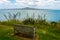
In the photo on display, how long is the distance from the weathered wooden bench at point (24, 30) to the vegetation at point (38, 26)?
0.21 m

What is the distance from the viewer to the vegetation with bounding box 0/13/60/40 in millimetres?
3622

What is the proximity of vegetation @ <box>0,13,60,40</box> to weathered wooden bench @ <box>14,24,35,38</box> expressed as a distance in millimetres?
211

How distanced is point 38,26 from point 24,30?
20.5 inches

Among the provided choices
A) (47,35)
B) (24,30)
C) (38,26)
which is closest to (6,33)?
(24,30)

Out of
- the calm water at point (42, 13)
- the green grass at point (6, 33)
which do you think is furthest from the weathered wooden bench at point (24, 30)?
the calm water at point (42, 13)

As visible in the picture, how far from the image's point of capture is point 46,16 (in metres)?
3.79

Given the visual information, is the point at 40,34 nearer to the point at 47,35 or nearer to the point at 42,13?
the point at 47,35

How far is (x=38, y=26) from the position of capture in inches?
154

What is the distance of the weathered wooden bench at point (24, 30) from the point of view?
3.41 metres

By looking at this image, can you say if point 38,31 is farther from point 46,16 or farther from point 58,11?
point 58,11

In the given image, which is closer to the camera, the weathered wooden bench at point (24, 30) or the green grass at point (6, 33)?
the weathered wooden bench at point (24, 30)

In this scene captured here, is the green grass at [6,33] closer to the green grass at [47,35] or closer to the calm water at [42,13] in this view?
the calm water at [42,13]

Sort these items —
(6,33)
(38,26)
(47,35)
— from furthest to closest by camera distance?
(38,26) < (6,33) < (47,35)

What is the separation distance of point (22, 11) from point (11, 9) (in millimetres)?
305
